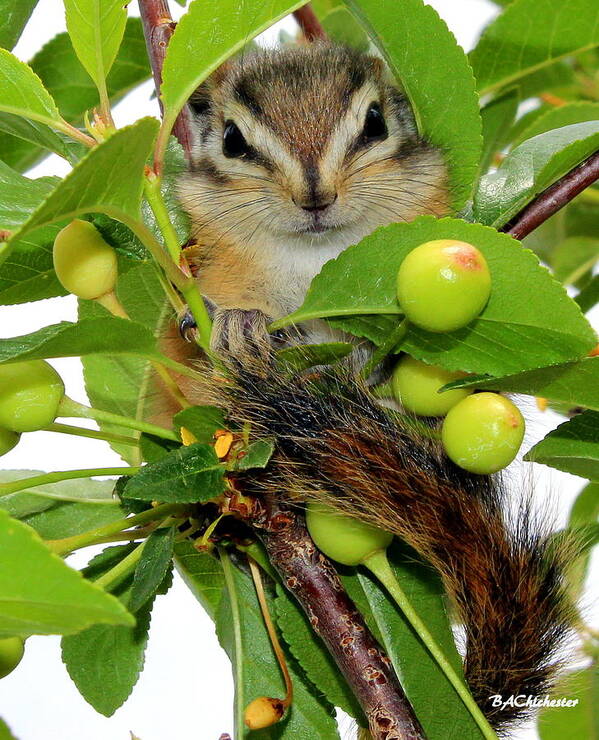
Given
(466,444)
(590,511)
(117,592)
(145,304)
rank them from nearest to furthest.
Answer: (466,444) → (117,592) → (145,304) → (590,511)

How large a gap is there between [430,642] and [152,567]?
0.36 metres

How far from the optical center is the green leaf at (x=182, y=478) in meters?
1.09

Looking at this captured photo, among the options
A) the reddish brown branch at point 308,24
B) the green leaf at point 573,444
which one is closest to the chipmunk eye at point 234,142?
the reddish brown branch at point 308,24

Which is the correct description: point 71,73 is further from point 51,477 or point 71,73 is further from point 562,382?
point 562,382

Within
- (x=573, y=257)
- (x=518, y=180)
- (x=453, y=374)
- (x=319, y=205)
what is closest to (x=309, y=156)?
(x=319, y=205)

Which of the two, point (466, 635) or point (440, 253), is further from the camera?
point (466, 635)

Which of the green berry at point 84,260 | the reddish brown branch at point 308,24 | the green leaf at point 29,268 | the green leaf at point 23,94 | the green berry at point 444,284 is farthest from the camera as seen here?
the reddish brown branch at point 308,24

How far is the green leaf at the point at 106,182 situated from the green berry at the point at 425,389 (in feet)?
1.45

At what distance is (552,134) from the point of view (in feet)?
4.51

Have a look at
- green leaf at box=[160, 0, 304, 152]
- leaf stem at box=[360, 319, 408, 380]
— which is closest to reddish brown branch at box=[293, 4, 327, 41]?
green leaf at box=[160, 0, 304, 152]

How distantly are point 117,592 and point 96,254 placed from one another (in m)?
0.57

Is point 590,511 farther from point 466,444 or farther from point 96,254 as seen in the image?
point 96,254

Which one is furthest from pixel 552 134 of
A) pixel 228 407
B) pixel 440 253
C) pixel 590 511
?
pixel 590 511

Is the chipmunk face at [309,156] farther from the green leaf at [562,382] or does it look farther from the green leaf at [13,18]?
the green leaf at [562,382]
